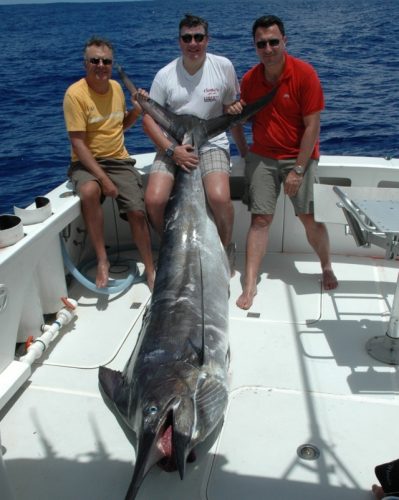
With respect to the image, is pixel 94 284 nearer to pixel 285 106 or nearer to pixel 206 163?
pixel 206 163

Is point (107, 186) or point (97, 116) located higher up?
point (97, 116)

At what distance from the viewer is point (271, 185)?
125 inches

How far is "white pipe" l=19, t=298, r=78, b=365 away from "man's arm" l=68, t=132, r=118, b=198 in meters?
0.70

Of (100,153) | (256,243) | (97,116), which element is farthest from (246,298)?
(97,116)

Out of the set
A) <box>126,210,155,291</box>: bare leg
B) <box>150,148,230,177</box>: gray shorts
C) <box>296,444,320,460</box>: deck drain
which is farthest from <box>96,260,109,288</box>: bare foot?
<box>296,444,320,460</box>: deck drain

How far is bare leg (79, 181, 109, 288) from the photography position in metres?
3.05

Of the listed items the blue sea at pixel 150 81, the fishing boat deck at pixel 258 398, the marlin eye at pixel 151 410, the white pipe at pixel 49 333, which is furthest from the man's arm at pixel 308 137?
the blue sea at pixel 150 81

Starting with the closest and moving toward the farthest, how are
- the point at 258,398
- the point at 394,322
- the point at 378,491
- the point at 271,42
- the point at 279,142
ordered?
the point at 378,491 < the point at 258,398 < the point at 394,322 < the point at 271,42 < the point at 279,142

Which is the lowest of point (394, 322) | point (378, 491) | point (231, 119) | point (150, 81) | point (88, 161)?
point (150, 81)

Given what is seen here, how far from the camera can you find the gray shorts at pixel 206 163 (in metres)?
3.22

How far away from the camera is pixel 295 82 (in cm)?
297

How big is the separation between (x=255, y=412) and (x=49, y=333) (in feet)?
3.70

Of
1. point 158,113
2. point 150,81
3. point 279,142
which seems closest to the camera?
point 279,142

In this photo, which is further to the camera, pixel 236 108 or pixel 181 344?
pixel 236 108
